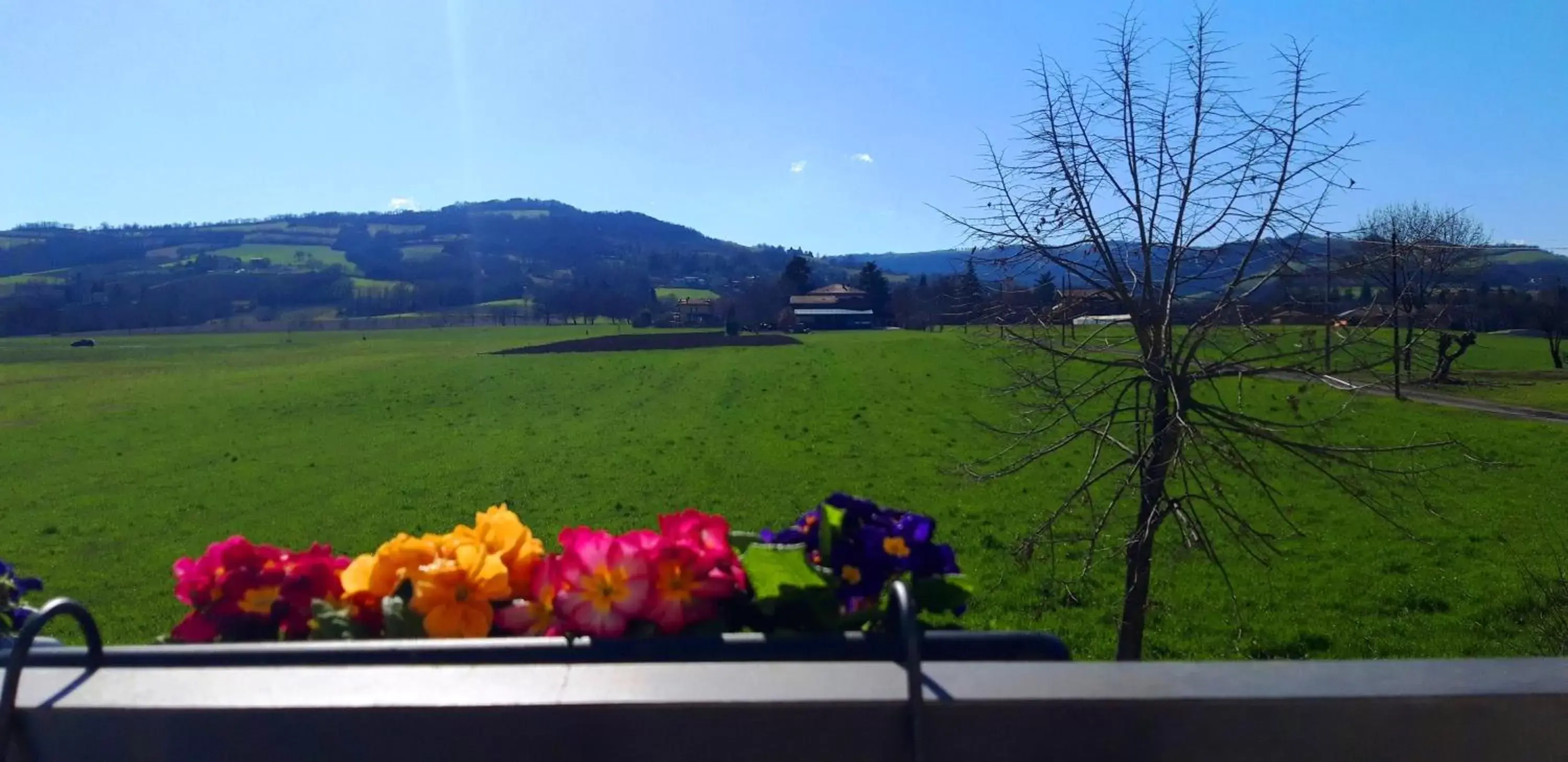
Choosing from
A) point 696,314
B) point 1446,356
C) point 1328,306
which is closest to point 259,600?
point 1328,306

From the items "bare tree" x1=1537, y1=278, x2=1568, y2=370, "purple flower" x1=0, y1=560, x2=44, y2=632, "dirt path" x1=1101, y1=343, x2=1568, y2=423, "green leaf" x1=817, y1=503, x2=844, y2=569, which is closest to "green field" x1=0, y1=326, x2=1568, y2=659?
"dirt path" x1=1101, y1=343, x2=1568, y2=423

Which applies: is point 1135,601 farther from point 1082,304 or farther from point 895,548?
point 895,548

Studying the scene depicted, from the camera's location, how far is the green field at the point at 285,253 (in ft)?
445

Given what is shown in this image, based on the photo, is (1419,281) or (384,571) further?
(1419,281)

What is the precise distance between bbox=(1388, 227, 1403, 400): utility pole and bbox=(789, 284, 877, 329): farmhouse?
73273mm

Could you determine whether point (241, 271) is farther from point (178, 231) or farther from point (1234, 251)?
point (1234, 251)

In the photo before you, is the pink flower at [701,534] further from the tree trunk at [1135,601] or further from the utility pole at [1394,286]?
the utility pole at [1394,286]

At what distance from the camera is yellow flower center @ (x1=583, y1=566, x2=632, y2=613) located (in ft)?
6.23

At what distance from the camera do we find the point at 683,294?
126 metres

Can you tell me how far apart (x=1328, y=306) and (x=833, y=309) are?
82.1 metres

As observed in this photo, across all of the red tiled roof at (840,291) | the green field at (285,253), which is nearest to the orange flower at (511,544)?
the red tiled roof at (840,291)

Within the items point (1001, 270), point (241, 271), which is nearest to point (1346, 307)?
point (1001, 270)

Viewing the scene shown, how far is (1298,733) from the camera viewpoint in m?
1.55

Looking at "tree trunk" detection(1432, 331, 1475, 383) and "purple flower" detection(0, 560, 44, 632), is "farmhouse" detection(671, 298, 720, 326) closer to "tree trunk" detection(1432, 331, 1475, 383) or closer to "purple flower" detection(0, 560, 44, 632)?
"tree trunk" detection(1432, 331, 1475, 383)
